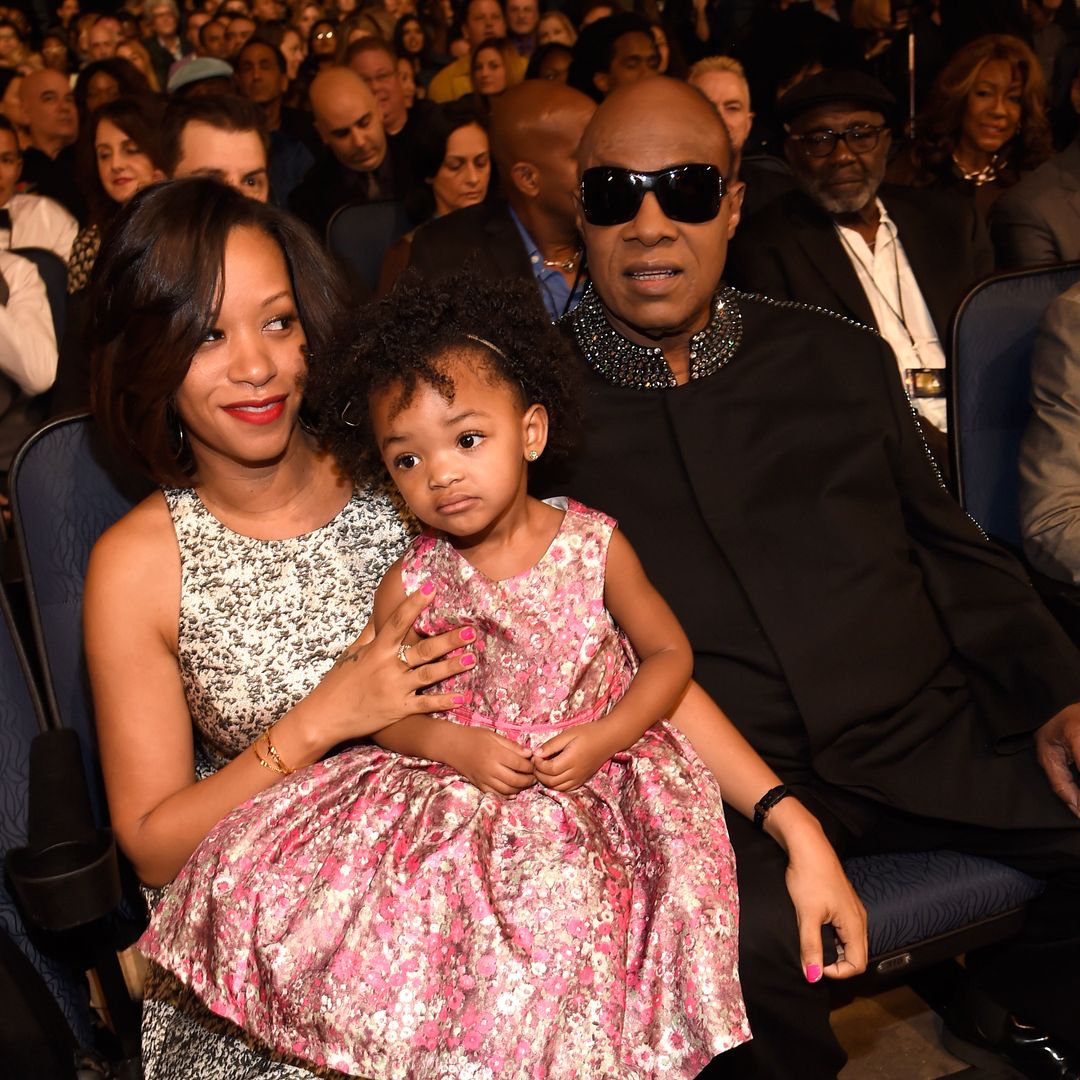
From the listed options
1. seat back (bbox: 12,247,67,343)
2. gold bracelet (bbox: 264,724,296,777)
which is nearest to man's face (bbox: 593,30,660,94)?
seat back (bbox: 12,247,67,343)

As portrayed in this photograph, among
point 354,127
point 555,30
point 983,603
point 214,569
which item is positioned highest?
point 555,30

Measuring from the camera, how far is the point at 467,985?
1.66 m

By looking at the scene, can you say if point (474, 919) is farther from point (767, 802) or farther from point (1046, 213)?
point (1046, 213)

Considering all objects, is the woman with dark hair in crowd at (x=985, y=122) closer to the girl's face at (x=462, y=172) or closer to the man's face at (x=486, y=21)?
the girl's face at (x=462, y=172)

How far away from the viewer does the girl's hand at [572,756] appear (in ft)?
6.15

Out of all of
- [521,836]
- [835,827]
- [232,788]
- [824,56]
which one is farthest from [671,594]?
[824,56]

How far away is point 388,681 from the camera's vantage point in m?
1.98

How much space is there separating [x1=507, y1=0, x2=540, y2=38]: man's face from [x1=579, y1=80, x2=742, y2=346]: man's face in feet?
23.9

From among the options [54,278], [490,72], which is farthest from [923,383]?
[490,72]

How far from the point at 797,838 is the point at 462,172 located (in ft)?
13.0

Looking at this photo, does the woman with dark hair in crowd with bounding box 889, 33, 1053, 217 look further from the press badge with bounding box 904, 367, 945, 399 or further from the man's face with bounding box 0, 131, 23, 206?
the man's face with bounding box 0, 131, 23, 206

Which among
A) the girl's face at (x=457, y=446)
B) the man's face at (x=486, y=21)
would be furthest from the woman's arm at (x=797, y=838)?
the man's face at (x=486, y=21)

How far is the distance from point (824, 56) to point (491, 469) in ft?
19.8

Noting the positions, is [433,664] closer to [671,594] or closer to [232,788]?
[232,788]
